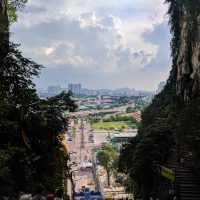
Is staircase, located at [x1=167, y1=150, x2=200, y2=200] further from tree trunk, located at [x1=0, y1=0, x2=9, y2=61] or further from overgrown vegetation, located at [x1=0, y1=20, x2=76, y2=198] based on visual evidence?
tree trunk, located at [x1=0, y1=0, x2=9, y2=61]

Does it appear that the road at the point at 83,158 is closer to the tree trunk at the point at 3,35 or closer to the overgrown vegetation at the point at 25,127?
the overgrown vegetation at the point at 25,127

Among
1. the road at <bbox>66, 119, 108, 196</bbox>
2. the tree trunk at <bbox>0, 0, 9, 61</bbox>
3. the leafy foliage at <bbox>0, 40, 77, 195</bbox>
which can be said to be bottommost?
the road at <bbox>66, 119, 108, 196</bbox>

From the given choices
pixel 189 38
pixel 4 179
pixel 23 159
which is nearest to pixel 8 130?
pixel 23 159

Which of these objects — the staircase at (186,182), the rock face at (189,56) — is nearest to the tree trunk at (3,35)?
the rock face at (189,56)

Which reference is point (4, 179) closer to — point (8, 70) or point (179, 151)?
point (8, 70)

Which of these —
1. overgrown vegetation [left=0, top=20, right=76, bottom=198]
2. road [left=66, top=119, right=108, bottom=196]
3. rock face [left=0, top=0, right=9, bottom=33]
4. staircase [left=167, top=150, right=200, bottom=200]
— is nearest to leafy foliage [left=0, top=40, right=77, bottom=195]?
overgrown vegetation [left=0, top=20, right=76, bottom=198]

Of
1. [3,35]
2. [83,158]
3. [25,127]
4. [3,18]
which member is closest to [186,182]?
[25,127]

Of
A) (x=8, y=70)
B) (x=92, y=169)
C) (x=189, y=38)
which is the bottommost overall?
(x=92, y=169)
